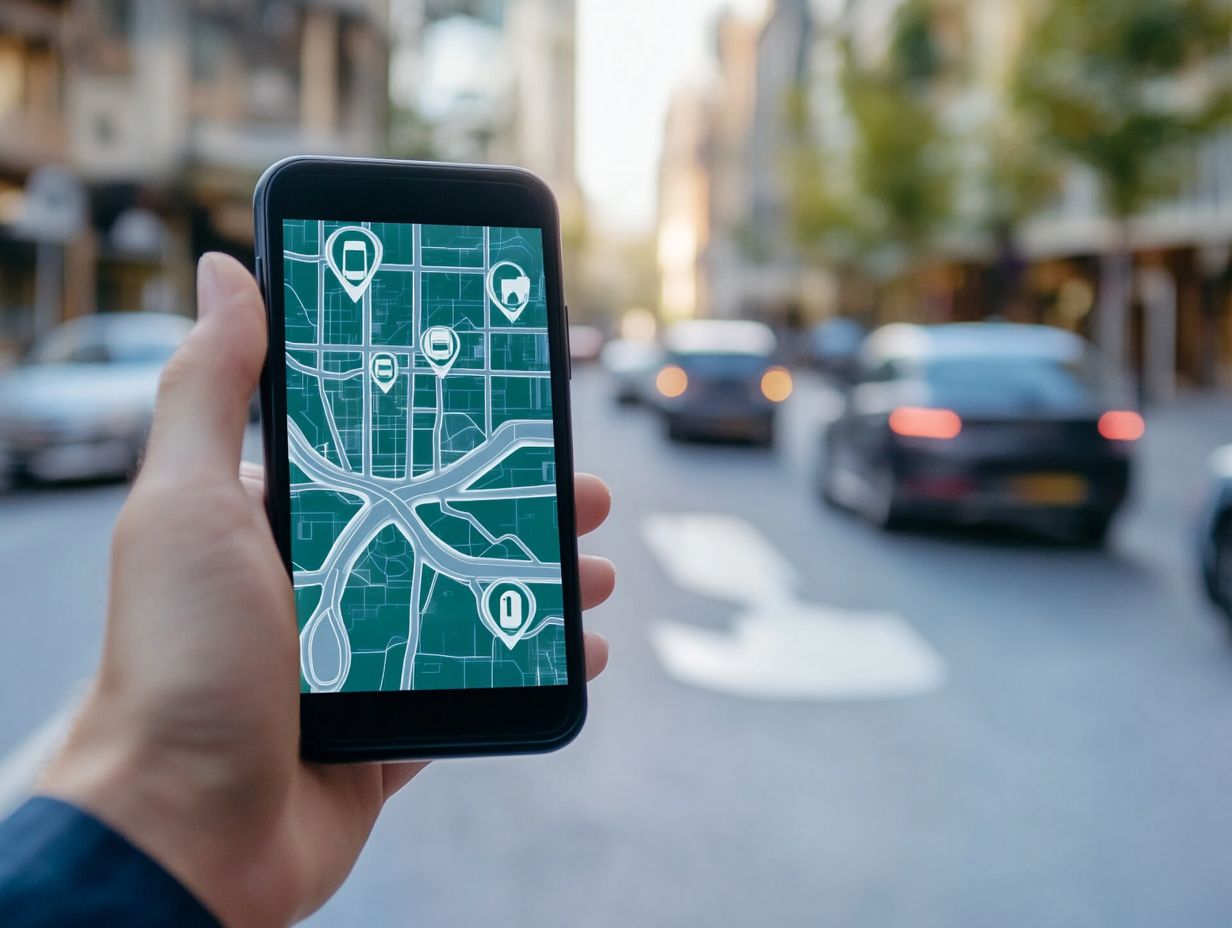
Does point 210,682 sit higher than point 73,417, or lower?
lower

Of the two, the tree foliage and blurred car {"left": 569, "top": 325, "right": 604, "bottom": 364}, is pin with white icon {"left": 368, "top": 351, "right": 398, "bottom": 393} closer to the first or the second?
the tree foliage

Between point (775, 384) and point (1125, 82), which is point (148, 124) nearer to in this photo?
point (775, 384)

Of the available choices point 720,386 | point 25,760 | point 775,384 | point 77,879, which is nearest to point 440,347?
point 77,879

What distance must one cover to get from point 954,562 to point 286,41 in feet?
112

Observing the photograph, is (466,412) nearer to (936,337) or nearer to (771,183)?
(936,337)

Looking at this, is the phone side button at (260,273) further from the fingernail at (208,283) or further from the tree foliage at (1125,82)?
the tree foliage at (1125,82)

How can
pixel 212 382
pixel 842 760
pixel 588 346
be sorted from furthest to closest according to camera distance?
1. pixel 588 346
2. pixel 842 760
3. pixel 212 382

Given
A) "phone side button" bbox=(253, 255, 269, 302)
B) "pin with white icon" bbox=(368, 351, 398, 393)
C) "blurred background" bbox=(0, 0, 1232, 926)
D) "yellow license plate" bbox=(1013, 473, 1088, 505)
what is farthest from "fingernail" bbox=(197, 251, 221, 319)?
"yellow license plate" bbox=(1013, 473, 1088, 505)

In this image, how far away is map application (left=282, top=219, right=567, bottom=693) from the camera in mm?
1907

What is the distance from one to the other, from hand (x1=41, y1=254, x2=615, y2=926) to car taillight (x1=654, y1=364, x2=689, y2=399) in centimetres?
1850

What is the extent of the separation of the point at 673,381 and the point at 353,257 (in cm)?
1845

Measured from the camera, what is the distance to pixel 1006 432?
10.4 m

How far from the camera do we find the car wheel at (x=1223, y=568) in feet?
25.2

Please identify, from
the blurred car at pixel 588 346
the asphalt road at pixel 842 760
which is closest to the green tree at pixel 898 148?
the blurred car at pixel 588 346
